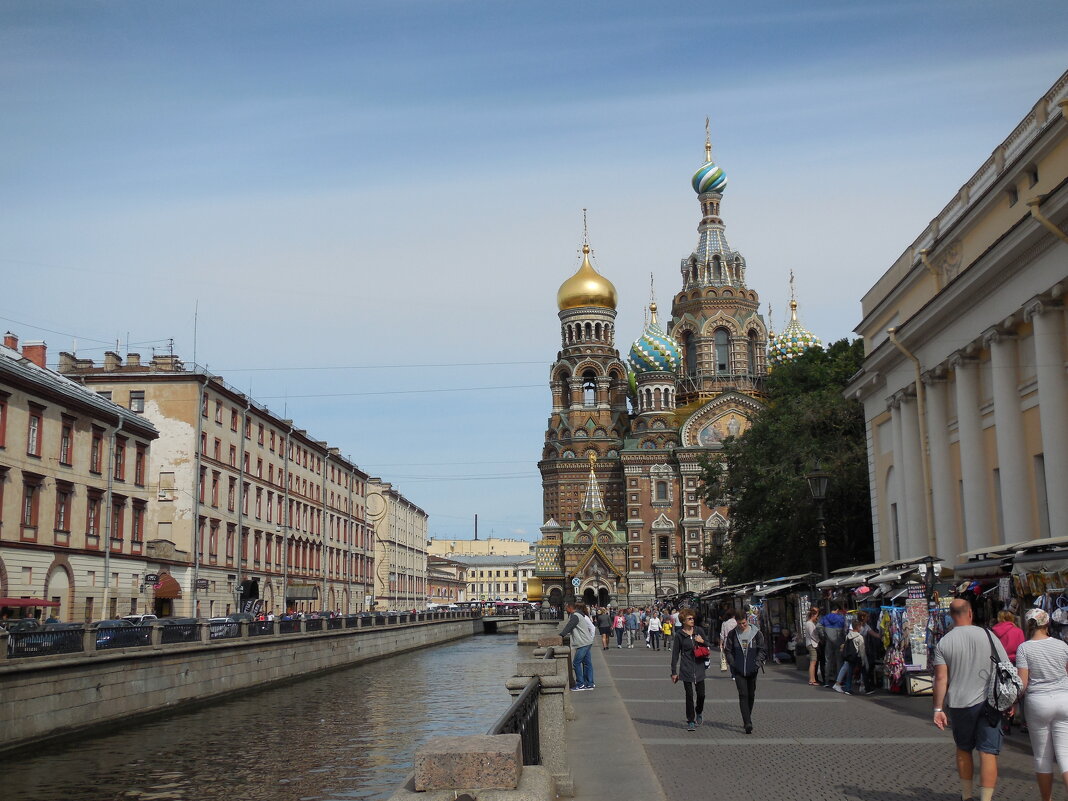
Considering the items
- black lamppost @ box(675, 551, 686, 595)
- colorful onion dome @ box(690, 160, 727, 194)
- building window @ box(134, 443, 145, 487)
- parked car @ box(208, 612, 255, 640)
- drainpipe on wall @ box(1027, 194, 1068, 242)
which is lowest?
parked car @ box(208, 612, 255, 640)

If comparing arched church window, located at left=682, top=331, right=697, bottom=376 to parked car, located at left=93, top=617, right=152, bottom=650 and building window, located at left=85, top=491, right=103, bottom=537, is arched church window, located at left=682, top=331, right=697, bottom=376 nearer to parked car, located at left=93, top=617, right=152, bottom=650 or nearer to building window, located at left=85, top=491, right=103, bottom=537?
building window, located at left=85, top=491, right=103, bottom=537

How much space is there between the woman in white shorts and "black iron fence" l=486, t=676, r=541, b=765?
392cm

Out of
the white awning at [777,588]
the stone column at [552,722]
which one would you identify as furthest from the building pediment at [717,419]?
the stone column at [552,722]

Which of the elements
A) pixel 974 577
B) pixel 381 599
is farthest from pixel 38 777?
pixel 381 599

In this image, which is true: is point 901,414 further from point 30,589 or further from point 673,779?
point 30,589

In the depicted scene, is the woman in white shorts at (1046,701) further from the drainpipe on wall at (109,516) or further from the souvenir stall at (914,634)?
the drainpipe on wall at (109,516)

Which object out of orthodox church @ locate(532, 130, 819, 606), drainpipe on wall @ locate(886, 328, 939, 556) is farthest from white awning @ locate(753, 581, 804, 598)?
orthodox church @ locate(532, 130, 819, 606)

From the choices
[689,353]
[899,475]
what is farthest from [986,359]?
[689,353]

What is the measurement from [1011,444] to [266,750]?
16035mm

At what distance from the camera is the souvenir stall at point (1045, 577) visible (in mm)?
13911

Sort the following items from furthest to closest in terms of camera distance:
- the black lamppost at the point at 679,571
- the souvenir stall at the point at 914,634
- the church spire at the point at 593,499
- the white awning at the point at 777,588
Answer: the church spire at the point at 593,499, the black lamppost at the point at 679,571, the white awning at the point at 777,588, the souvenir stall at the point at 914,634

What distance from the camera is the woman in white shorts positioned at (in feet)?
28.3

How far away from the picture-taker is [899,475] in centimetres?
3177

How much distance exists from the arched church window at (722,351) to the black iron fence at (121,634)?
71.6 m
